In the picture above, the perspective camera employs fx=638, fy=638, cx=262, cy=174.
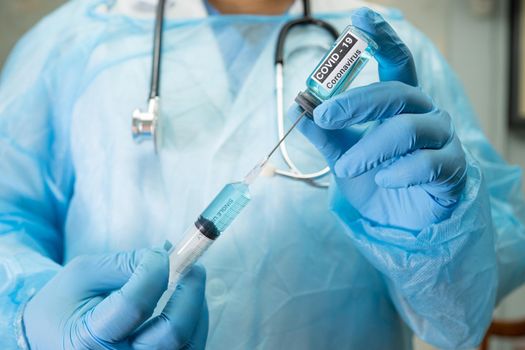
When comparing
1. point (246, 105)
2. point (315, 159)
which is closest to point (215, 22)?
point (246, 105)

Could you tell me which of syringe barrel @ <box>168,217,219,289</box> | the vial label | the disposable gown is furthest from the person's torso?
the vial label

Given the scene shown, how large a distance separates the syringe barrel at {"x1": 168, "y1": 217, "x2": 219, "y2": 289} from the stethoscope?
171 millimetres

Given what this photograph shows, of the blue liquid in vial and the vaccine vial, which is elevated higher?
the vaccine vial

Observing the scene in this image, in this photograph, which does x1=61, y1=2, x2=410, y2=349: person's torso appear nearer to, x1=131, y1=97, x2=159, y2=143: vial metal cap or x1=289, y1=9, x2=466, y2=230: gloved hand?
x1=131, y1=97, x2=159, y2=143: vial metal cap

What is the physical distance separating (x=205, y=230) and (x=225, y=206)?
4 cm

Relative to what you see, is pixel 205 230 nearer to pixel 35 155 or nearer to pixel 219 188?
pixel 219 188

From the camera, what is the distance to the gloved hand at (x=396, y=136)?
2.13 ft

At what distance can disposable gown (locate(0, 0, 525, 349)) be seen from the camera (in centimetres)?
79

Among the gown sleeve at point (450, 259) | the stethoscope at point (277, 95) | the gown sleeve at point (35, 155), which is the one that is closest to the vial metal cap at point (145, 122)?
the stethoscope at point (277, 95)

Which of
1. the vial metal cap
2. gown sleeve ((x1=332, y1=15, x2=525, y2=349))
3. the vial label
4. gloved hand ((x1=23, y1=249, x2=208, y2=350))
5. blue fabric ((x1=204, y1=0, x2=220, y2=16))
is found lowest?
gown sleeve ((x1=332, y1=15, x2=525, y2=349))

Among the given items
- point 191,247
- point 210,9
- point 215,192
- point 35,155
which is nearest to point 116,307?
point 191,247

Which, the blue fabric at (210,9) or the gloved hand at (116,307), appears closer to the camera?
the gloved hand at (116,307)

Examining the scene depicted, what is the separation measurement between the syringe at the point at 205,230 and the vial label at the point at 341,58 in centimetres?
6

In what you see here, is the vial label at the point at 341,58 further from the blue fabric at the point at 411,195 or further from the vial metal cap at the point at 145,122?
the vial metal cap at the point at 145,122
